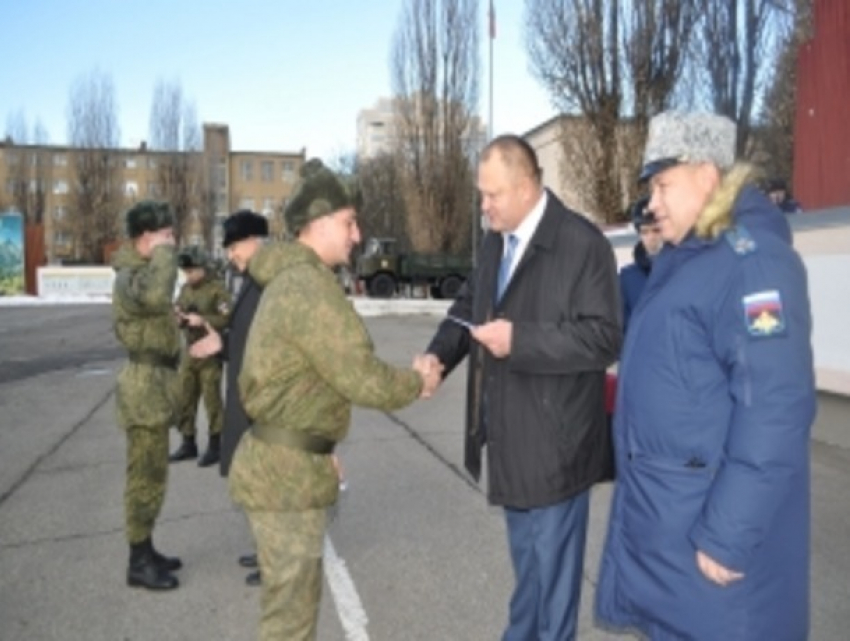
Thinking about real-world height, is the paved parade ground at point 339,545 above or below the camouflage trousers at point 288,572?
below

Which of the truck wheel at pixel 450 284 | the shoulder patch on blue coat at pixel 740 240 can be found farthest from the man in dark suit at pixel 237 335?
the truck wheel at pixel 450 284

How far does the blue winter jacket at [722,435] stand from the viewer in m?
1.83

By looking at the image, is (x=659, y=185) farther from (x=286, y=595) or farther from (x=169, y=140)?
(x=169, y=140)

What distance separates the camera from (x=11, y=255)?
35.0m

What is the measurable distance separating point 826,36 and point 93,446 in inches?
359

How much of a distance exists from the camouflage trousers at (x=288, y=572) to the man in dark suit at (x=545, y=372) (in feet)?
2.18

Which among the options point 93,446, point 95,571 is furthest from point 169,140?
point 95,571

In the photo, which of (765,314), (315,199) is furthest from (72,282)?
(765,314)

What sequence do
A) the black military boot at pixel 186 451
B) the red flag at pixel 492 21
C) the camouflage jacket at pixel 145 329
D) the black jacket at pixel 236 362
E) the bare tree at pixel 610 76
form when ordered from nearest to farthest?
1. the black jacket at pixel 236 362
2. the camouflage jacket at pixel 145 329
3. the black military boot at pixel 186 451
4. the bare tree at pixel 610 76
5. the red flag at pixel 492 21

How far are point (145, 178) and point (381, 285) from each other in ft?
187

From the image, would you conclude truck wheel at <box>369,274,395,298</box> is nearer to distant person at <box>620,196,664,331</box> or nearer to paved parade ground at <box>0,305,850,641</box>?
paved parade ground at <box>0,305,850,641</box>

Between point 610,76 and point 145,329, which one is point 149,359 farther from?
point 610,76

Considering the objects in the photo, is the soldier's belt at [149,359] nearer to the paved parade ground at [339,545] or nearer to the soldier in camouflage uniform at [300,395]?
the paved parade ground at [339,545]

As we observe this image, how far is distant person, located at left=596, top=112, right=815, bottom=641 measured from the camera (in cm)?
183
